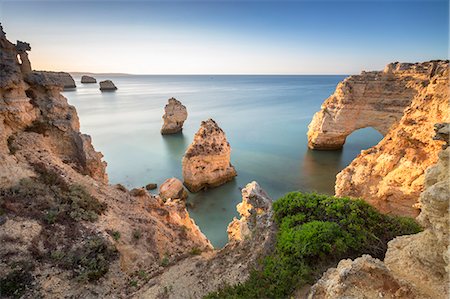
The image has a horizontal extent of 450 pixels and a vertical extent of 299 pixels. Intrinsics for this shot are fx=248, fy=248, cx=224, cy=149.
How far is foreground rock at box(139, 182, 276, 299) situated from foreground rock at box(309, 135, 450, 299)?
2443 mm

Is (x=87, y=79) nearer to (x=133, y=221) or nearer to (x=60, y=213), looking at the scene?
(x=133, y=221)

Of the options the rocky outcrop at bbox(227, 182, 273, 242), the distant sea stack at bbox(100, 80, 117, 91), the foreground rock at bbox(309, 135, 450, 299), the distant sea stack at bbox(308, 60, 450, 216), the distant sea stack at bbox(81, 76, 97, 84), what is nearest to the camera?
the foreground rock at bbox(309, 135, 450, 299)

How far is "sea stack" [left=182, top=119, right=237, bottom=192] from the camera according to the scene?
21.9 metres

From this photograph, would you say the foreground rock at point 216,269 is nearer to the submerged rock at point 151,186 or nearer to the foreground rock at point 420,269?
the foreground rock at point 420,269

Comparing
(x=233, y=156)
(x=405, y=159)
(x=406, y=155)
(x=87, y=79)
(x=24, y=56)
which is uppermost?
(x=87, y=79)

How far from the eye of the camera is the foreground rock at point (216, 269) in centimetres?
683

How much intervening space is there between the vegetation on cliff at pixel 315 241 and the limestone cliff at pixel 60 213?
151 inches

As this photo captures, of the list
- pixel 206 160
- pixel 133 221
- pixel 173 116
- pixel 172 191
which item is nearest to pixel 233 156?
pixel 206 160

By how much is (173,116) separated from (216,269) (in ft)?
120

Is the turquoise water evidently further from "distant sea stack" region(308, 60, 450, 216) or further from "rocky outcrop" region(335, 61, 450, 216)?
"rocky outcrop" region(335, 61, 450, 216)

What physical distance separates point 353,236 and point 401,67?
1036 inches

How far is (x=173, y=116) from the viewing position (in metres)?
41.7

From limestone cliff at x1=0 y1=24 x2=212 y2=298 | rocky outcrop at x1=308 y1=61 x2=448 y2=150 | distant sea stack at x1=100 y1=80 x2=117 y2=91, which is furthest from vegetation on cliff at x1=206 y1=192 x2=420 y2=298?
distant sea stack at x1=100 y1=80 x2=117 y2=91

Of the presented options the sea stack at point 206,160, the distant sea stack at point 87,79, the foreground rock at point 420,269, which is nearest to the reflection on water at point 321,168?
the sea stack at point 206,160
